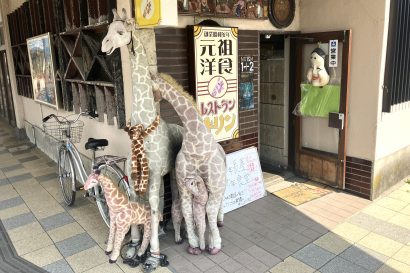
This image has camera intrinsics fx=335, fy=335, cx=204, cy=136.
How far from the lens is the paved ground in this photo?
3789 mm

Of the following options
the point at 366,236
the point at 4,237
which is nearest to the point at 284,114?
the point at 366,236

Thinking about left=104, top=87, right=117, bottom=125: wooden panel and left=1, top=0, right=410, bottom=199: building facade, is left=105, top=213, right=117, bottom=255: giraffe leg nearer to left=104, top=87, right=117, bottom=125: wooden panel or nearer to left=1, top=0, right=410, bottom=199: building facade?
left=1, top=0, right=410, bottom=199: building facade

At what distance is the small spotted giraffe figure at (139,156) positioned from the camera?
3.56 meters

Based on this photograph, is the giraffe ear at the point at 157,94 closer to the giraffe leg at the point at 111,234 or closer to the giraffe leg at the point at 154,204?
the giraffe leg at the point at 154,204

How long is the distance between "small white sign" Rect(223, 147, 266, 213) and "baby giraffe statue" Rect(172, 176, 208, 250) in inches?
40.0

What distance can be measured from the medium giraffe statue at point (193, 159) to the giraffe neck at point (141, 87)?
117mm

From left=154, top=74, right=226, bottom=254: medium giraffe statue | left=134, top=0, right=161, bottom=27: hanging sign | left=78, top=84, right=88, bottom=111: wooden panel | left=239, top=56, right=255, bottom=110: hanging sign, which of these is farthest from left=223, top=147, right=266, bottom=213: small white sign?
left=78, top=84, right=88, bottom=111: wooden panel

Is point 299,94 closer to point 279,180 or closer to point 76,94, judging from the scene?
point 279,180


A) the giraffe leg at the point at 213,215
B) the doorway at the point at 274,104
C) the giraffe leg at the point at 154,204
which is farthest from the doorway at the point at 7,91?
the giraffe leg at the point at 213,215

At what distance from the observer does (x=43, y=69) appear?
23.0 ft

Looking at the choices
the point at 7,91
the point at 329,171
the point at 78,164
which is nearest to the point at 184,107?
the point at 78,164

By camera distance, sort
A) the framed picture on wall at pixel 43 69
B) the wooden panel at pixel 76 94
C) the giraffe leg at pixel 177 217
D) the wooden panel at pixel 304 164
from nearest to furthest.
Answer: the giraffe leg at pixel 177 217, the wooden panel at pixel 76 94, the wooden panel at pixel 304 164, the framed picture on wall at pixel 43 69

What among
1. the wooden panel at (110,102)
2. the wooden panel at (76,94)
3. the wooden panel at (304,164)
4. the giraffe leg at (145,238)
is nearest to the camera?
the giraffe leg at (145,238)

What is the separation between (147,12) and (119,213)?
216 centimetres
